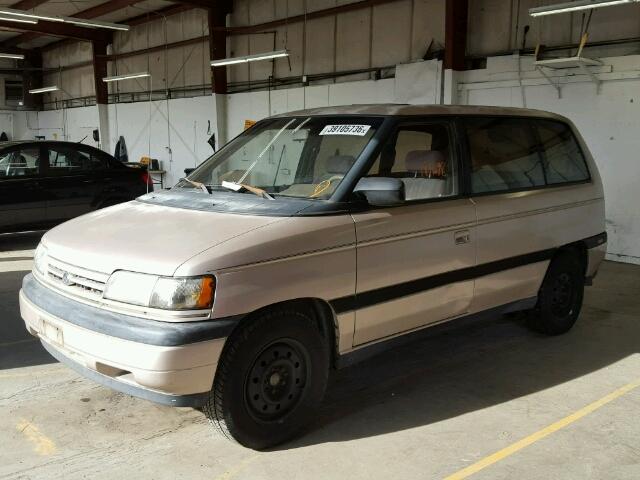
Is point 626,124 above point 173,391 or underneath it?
above

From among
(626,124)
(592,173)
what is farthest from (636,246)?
(592,173)

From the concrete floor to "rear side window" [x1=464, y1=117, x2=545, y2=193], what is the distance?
1.31m

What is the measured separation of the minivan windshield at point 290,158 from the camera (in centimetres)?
348

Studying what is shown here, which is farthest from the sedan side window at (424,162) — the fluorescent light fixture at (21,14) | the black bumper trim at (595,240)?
the fluorescent light fixture at (21,14)

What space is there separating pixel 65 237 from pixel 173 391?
3.75 feet

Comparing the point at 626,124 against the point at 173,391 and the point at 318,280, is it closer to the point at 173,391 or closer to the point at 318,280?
the point at 318,280

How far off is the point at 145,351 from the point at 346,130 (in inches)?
71.9

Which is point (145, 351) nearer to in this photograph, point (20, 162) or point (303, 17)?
point (20, 162)

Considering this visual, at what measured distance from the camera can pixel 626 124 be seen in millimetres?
8211

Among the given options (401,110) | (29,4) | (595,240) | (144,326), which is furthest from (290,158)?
(29,4)

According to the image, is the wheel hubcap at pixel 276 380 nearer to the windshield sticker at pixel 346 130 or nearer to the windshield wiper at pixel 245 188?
the windshield wiper at pixel 245 188

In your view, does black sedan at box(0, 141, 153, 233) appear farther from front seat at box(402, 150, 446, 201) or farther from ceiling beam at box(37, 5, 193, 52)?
ceiling beam at box(37, 5, 193, 52)

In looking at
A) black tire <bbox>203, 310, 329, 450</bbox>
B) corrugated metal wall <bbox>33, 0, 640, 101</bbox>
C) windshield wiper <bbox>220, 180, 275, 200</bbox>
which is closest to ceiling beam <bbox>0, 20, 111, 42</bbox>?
corrugated metal wall <bbox>33, 0, 640, 101</bbox>

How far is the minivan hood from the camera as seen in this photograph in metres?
2.75
